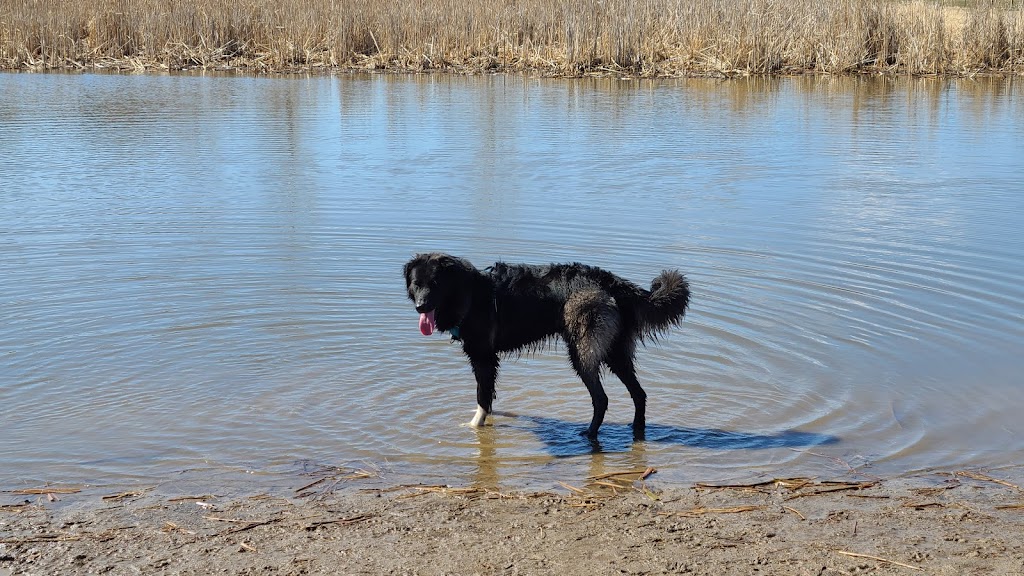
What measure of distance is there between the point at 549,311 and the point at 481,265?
3.50 meters

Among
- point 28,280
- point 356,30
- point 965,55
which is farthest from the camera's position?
point 356,30

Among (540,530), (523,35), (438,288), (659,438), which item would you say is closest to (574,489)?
(540,530)

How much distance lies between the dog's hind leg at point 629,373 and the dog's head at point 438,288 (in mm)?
925

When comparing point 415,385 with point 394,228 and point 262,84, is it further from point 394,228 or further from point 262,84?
point 262,84

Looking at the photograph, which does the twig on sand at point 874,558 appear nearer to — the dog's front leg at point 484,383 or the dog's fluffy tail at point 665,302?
the dog's fluffy tail at point 665,302

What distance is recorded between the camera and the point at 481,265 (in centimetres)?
955

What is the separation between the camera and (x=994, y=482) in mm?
5270

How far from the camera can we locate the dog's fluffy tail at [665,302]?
19.7ft

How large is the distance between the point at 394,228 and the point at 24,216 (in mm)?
4082

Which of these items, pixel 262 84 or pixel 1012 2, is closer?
pixel 262 84

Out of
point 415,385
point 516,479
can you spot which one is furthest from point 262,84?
point 516,479

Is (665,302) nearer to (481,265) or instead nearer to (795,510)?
(795,510)

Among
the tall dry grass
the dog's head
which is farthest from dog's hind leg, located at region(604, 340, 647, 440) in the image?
the tall dry grass

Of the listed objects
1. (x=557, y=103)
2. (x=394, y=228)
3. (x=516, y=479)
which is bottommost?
(x=516, y=479)
